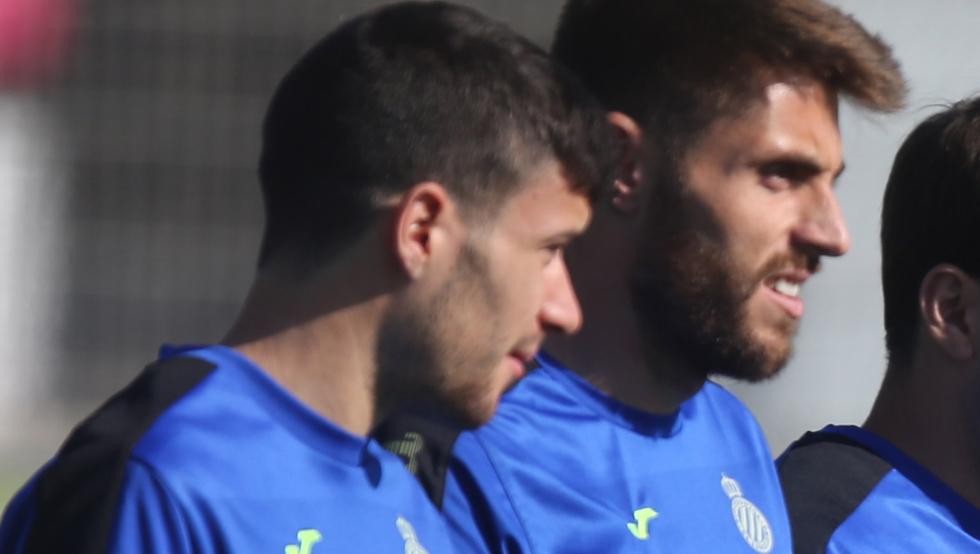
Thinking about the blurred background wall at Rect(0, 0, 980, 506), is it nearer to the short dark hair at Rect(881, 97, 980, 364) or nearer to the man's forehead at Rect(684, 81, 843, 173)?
the short dark hair at Rect(881, 97, 980, 364)

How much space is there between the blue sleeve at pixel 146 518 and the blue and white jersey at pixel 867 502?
1.06 m

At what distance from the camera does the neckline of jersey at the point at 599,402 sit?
2469 mm

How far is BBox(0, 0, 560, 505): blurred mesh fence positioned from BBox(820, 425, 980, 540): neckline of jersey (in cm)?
512

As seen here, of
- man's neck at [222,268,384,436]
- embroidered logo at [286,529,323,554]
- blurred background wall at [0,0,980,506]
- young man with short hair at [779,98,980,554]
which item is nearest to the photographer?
embroidered logo at [286,529,323,554]

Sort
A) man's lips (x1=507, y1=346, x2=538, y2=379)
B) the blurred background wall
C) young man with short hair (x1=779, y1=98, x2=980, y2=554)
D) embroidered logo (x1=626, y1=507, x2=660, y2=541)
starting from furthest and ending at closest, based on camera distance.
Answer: the blurred background wall → young man with short hair (x1=779, y1=98, x2=980, y2=554) → embroidered logo (x1=626, y1=507, x2=660, y2=541) → man's lips (x1=507, y1=346, x2=538, y2=379)

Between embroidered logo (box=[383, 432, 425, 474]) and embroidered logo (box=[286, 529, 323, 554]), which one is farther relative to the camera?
embroidered logo (box=[383, 432, 425, 474])

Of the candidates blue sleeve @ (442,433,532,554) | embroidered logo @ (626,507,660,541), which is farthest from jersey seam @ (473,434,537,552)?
embroidered logo @ (626,507,660,541)

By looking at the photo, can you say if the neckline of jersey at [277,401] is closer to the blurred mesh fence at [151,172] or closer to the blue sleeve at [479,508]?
the blue sleeve at [479,508]

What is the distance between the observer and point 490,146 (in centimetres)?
205

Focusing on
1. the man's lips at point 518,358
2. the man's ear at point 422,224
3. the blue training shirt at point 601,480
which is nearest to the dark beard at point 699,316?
the blue training shirt at point 601,480

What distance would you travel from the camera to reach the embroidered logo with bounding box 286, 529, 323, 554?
6.08 feet

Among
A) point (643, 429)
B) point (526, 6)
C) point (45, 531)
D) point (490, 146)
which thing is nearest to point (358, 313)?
point (490, 146)

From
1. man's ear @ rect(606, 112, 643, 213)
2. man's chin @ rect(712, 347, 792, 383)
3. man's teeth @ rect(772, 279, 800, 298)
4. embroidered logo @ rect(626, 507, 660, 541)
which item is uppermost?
man's ear @ rect(606, 112, 643, 213)

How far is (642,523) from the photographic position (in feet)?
7.78
